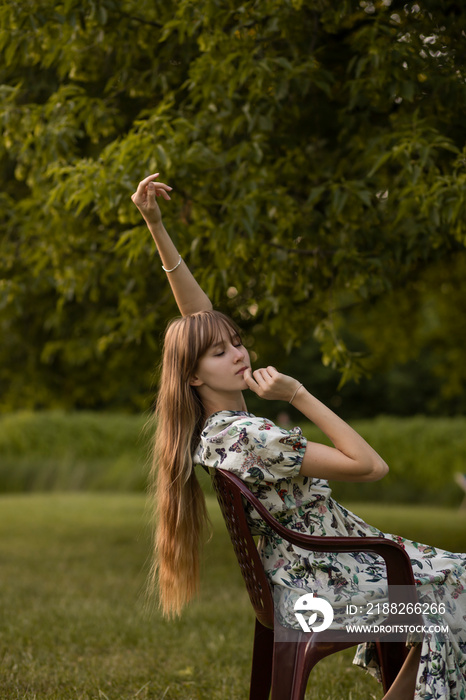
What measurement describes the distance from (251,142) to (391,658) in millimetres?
2902

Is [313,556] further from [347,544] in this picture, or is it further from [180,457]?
[180,457]

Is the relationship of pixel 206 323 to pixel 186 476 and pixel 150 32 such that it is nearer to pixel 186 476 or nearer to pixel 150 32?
pixel 186 476

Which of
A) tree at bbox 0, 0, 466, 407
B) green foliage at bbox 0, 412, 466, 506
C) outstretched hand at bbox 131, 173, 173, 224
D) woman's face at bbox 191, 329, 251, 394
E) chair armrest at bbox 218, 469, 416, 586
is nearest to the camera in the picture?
chair armrest at bbox 218, 469, 416, 586

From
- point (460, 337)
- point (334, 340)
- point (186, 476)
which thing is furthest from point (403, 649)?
point (460, 337)

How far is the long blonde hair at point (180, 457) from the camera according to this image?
2.68 meters

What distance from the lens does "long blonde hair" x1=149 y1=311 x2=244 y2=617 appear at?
2680 mm

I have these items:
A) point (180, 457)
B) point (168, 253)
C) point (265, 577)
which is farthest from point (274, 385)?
point (168, 253)

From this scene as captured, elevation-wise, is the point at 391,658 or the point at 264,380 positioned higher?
the point at 264,380

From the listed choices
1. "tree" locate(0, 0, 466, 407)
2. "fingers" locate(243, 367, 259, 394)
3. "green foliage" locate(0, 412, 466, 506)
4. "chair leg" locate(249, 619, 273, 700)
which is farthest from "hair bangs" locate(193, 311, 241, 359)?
"green foliage" locate(0, 412, 466, 506)

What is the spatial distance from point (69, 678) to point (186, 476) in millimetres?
1893

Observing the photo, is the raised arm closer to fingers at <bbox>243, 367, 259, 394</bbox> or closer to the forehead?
the forehead

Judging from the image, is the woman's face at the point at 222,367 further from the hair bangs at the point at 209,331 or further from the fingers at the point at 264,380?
the fingers at the point at 264,380

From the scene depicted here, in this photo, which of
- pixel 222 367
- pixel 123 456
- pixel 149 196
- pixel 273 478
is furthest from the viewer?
pixel 123 456

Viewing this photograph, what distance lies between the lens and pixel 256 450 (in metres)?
2.42
